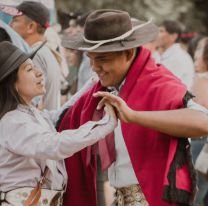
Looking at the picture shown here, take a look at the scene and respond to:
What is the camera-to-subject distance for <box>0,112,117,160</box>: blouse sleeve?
3.79 meters

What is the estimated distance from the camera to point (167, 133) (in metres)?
3.80

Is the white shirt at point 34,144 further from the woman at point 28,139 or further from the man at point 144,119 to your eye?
the man at point 144,119

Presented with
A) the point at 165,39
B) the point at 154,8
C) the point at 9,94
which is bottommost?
the point at 154,8

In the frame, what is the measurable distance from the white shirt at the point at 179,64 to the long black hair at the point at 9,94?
14.8 ft

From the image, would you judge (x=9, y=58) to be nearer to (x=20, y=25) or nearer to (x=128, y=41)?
(x=128, y=41)

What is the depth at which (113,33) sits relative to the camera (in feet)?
13.3

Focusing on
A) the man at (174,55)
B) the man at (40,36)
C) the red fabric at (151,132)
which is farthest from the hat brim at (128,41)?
the man at (174,55)

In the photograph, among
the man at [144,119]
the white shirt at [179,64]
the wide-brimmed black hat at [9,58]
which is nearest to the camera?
the man at [144,119]

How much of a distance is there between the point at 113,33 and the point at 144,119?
0.58 meters

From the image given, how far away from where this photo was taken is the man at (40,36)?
241 inches

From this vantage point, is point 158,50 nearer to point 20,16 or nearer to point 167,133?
point 20,16

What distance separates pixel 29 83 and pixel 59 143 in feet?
1.59

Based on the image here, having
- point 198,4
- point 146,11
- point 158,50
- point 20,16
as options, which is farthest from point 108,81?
point 198,4

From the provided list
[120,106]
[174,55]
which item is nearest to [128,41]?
[120,106]
